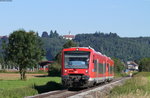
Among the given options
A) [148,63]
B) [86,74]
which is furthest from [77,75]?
[148,63]

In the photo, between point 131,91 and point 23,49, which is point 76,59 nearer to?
point 131,91

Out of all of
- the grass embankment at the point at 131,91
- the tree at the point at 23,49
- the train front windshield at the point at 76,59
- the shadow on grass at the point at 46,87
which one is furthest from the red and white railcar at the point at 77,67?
the tree at the point at 23,49

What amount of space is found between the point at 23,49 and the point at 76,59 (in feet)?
105

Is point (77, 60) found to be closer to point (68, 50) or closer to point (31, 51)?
point (68, 50)

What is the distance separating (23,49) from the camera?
207 feet

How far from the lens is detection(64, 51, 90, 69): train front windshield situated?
3184 cm

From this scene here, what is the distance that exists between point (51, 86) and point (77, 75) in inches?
217

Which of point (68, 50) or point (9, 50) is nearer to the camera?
point (68, 50)

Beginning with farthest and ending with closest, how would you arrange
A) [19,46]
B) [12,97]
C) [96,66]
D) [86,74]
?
1. [19,46]
2. [96,66]
3. [86,74]
4. [12,97]

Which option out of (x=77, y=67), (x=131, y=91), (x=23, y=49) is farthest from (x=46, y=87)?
(x=23, y=49)

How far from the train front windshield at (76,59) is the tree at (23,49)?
102ft

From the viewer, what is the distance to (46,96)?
2552cm

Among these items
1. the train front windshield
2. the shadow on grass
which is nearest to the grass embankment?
the train front windshield

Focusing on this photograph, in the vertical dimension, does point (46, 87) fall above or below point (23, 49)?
below
